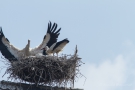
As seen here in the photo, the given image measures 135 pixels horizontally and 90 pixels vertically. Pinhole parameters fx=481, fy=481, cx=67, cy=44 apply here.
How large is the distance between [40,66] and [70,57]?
29.4 inches

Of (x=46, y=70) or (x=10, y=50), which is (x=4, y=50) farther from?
(x=46, y=70)

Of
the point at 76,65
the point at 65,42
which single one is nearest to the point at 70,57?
the point at 76,65

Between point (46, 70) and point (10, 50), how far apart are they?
216 cm

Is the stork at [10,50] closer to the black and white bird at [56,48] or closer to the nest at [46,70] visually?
the black and white bird at [56,48]

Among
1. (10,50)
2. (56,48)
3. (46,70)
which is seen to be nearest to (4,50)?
(10,50)

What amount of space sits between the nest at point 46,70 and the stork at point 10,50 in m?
1.22

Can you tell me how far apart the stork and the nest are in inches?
48.1

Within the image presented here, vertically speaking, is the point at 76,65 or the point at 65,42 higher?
the point at 65,42

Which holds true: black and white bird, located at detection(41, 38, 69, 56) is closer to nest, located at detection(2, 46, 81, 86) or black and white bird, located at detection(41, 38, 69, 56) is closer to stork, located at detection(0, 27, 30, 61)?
stork, located at detection(0, 27, 30, 61)

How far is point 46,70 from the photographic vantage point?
1038cm

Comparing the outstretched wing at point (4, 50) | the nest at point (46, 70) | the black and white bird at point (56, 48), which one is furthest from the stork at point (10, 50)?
the nest at point (46, 70)

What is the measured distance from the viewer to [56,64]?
10.5m

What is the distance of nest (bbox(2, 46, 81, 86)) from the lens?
33.8ft

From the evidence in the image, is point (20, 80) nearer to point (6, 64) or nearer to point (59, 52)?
point (6, 64)
